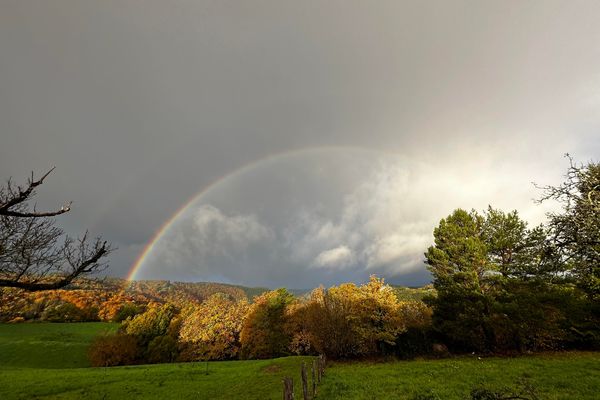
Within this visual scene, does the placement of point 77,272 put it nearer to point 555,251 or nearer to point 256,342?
point 555,251

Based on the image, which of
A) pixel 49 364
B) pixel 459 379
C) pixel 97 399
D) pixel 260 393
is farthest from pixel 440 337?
pixel 49 364

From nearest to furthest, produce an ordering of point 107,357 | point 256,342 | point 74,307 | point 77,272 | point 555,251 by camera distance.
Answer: point 555,251 < point 77,272 < point 256,342 < point 107,357 < point 74,307

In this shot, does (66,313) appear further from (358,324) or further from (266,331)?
(358,324)

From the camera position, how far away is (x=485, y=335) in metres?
36.8

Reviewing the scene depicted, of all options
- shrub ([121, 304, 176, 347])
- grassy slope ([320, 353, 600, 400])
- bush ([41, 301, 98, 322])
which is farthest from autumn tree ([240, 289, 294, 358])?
bush ([41, 301, 98, 322])

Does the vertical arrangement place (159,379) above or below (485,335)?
→ below

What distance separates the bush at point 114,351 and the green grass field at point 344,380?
19.6m

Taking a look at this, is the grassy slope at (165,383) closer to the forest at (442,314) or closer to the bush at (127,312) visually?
the forest at (442,314)

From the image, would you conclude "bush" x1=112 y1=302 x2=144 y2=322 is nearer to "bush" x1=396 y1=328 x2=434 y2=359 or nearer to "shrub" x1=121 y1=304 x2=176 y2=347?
"shrub" x1=121 y1=304 x2=176 y2=347

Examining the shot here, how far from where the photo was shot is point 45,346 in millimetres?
72812

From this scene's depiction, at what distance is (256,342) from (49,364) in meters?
53.2

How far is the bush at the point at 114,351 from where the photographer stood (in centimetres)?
6062

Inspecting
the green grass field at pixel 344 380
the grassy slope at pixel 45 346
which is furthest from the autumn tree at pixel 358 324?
the grassy slope at pixel 45 346

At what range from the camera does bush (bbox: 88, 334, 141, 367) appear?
199ft
